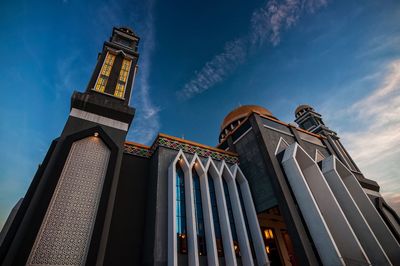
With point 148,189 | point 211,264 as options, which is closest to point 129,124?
point 148,189

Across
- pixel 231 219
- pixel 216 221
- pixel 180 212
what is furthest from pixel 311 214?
pixel 180 212

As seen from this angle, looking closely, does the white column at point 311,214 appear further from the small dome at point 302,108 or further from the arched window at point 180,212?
the small dome at point 302,108

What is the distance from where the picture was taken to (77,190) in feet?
26.0

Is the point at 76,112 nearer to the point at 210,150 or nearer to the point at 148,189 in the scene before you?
the point at 148,189

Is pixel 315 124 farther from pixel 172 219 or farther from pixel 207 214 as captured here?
pixel 172 219

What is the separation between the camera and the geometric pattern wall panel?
21.3 ft

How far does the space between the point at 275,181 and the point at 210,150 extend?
4.65 metres

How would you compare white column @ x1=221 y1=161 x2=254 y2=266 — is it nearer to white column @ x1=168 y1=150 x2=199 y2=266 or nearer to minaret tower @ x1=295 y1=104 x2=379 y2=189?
white column @ x1=168 y1=150 x2=199 y2=266

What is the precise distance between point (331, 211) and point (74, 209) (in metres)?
12.4

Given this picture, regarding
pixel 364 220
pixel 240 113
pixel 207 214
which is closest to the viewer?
pixel 207 214

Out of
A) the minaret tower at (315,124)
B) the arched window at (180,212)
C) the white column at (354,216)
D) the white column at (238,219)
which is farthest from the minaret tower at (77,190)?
the minaret tower at (315,124)

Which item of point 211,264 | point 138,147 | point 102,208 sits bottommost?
point 211,264

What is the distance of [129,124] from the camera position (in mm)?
11195

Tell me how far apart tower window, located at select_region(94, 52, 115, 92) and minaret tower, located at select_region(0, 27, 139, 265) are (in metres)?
0.07
